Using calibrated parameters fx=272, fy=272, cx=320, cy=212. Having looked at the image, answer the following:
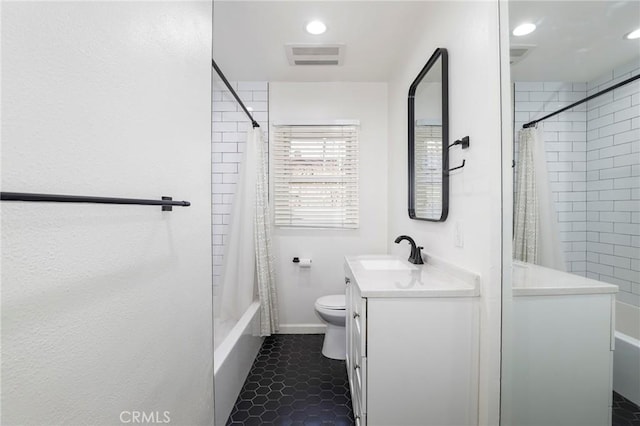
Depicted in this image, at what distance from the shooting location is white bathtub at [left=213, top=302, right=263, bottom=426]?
143 cm

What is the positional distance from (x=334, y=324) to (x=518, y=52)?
1965 mm

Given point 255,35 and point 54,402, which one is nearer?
point 54,402

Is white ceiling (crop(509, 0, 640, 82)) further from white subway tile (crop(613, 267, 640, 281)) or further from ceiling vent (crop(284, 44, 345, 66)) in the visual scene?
ceiling vent (crop(284, 44, 345, 66))

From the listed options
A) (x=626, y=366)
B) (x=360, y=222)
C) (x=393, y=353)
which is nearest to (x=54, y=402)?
(x=393, y=353)

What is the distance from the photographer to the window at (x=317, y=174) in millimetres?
2648

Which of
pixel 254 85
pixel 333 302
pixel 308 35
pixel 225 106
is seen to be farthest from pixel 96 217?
pixel 254 85

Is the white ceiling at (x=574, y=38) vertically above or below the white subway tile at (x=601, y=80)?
above

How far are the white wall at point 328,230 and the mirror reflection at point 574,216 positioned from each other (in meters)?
1.66

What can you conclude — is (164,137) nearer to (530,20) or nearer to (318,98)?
(530,20)

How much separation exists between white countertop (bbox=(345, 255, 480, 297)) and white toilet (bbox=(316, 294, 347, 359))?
525 mm

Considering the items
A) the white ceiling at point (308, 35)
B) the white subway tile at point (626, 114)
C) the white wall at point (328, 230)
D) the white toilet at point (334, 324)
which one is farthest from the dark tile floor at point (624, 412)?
the white wall at point (328, 230)

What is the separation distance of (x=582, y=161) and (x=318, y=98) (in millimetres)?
2291

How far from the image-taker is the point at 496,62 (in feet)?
3.49

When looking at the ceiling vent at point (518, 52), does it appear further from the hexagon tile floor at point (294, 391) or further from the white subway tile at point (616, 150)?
the hexagon tile floor at point (294, 391)
